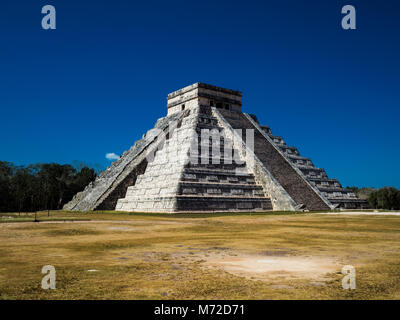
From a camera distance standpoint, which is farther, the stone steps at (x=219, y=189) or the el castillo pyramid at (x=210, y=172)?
the el castillo pyramid at (x=210, y=172)

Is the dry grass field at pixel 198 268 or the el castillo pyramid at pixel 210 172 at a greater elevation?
Result: the el castillo pyramid at pixel 210 172

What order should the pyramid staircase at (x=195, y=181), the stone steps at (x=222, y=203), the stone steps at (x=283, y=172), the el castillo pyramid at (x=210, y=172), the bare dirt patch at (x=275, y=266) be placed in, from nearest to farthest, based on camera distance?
the bare dirt patch at (x=275, y=266) < the stone steps at (x=222, y=203) < the pyramid staircase at (x=195, y=181) < the el castillo pyramid at (x=210, y=172) < the stone steps at (x=283, y=172)

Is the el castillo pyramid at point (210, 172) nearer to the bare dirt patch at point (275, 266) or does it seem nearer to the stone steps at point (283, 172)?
the stone steps at point (283, 172)

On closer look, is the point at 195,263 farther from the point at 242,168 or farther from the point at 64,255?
the point at 242,168

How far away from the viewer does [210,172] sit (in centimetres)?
2314

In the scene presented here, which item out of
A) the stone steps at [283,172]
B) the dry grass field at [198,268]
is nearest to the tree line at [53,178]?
the stone steps at [283,172]

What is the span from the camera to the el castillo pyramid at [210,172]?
2194 centimetres

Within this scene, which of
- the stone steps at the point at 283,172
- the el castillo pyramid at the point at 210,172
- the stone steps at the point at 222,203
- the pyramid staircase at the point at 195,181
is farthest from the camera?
the stone steps at the point at 283,172

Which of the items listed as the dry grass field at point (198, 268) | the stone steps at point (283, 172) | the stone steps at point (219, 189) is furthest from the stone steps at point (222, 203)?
the dry grass field at point (198, 268)

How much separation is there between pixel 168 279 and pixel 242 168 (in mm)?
21835

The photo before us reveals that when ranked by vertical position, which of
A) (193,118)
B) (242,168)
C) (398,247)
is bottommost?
(398,247)

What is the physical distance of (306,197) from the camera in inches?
966

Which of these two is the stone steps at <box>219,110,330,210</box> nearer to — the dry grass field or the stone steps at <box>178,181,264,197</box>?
the stone steps at <box>178,181,264,197</box>
